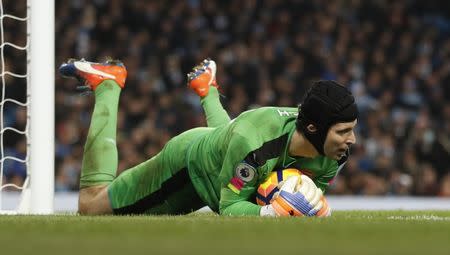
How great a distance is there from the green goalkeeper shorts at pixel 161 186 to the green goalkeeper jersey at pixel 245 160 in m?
0.15

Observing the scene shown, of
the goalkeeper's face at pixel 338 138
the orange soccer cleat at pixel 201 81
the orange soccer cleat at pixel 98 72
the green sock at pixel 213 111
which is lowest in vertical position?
the green sock at pixel 213 111

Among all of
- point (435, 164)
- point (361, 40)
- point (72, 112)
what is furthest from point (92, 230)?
point (361, 40)

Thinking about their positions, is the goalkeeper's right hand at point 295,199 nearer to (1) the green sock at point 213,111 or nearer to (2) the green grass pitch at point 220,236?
(2) the green grass pitch at point 220,236

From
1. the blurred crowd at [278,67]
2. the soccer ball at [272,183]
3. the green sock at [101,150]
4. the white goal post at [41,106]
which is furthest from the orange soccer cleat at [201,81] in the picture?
the blurred crowd at [278,67]

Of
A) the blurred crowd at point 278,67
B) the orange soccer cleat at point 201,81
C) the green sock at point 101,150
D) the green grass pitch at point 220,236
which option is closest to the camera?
the green grass pitch at point 220,236

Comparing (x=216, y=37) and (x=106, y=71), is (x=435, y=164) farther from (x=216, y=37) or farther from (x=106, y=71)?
(x=106, y=71)

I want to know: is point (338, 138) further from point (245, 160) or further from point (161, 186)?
point (161, 186)

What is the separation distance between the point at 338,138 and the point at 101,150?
71.4 inches

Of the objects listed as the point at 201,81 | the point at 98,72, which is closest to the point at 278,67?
the point at 201,81

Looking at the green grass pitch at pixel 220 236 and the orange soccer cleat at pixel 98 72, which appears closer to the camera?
the green grass pitch at pixel 220 236

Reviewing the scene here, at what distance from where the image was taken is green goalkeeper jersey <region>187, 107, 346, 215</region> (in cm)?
537

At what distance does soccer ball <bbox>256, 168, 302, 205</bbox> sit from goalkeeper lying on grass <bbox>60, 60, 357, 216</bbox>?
6 cm

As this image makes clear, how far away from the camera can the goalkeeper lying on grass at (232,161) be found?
212 inches

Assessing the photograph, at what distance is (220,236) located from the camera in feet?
13.3
